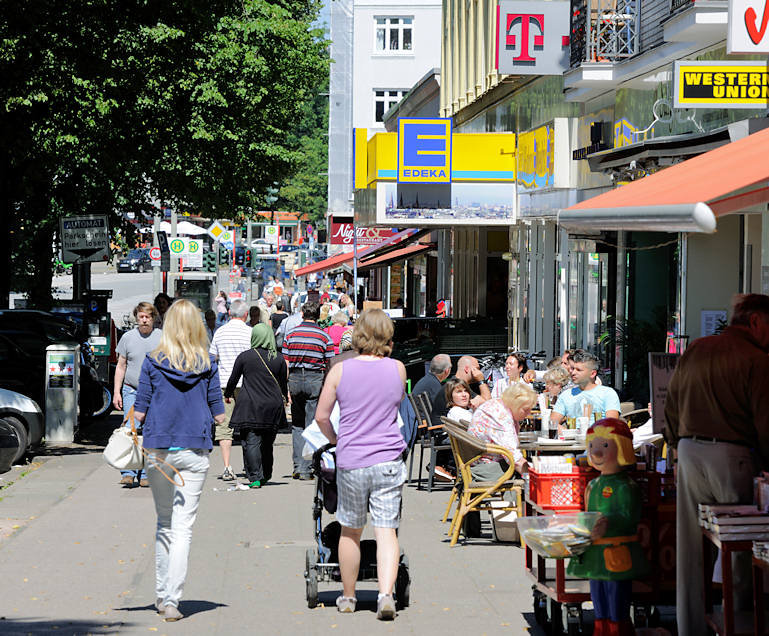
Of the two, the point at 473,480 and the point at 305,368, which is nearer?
the point at 473,480

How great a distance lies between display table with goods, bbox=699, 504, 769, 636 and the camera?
575cm

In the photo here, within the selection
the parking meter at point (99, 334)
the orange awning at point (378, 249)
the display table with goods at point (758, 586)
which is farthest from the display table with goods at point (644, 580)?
the orange awning at point (378, 249)

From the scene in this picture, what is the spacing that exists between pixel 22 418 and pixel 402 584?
8.27 meters

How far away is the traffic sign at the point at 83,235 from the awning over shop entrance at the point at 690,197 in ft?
53.5

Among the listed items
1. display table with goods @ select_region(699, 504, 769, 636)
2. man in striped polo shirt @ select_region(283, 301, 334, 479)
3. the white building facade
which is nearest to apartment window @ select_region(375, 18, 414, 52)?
the white building facade

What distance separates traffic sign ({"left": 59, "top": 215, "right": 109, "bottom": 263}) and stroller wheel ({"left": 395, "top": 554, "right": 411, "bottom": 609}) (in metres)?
15.6

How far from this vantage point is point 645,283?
1691 centimetres

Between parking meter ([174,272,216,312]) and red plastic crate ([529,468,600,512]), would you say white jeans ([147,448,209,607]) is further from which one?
parking meter ([174,272,216,312])

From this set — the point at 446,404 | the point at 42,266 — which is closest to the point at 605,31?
the point at 446,404

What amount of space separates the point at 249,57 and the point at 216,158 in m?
2.31

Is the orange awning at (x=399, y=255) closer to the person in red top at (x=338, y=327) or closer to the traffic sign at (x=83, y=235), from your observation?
the traffic sign at (x=83, y=235)

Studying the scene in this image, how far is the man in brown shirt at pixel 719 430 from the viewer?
19.8ft

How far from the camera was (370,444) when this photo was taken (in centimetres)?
745

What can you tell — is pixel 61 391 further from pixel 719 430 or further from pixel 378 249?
pixel 378 249
